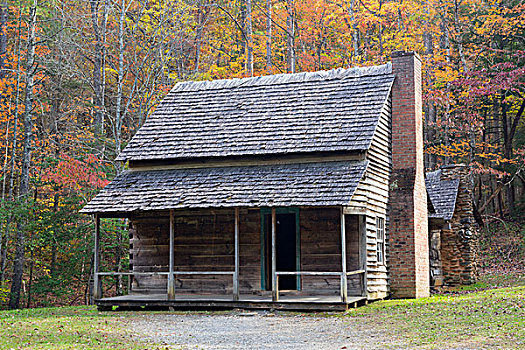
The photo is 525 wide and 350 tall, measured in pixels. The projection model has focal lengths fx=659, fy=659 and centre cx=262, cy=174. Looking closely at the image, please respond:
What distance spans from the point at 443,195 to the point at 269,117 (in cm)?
878

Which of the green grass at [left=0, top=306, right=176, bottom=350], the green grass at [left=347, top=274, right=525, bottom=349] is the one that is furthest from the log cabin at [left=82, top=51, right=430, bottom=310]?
A: the green grass at [left=0, top=306, right=176, bottom=350]

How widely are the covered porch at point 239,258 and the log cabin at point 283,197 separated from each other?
32 mm

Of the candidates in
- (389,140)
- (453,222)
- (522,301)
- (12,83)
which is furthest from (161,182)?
(12,83)

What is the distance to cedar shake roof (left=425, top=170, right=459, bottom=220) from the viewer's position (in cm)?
2447

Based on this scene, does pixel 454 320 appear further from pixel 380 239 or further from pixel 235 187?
pixel 235 187

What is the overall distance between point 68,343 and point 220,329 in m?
3.26

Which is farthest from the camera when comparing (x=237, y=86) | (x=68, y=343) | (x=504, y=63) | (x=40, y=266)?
(x=504, y=63)

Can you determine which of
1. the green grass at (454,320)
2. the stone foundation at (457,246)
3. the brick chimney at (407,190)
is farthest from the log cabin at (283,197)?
the stone foundation at (457,246)

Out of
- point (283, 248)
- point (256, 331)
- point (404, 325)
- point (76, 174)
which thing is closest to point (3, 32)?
point (76, 174)

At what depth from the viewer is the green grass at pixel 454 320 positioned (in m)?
10.7

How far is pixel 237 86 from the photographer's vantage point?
22281 mm

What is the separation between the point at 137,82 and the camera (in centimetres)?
2914

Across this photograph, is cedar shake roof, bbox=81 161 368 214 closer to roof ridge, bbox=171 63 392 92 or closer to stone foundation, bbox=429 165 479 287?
roof ridge, bbox=171 63 392 92

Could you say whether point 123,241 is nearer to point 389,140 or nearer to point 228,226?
point 228,226
